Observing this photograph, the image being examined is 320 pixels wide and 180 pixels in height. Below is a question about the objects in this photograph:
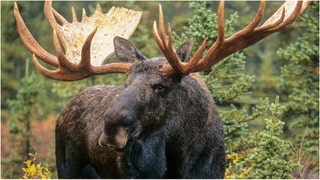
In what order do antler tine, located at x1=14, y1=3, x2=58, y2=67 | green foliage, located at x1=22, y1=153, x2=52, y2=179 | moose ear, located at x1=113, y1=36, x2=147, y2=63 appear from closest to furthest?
1. moose ear, located at x1=113, y1=36, x2=147, y2=63
2. antler tine, located at x1=14, y1=3, x2=58, y2=67
3. green foliage, located at x1=22, y1=153, x2=52, y2=179

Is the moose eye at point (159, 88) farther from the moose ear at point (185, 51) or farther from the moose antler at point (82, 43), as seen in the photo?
the moose antler at point (82, 43)

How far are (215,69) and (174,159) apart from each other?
3511 millimetres

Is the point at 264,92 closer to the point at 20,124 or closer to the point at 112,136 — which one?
the point at 20,124

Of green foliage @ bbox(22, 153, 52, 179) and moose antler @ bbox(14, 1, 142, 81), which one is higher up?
moose antler @ bbox(14, 1, 142, 81)

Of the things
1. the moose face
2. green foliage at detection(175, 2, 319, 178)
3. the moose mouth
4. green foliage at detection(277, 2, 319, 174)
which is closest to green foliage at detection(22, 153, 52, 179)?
green foliage at detection(175, 2, 319, 178)

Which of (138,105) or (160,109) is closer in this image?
(138,105)

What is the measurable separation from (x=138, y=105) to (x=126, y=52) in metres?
0.98

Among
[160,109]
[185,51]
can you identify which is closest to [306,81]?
[185,51]

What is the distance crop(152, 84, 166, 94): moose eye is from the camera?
7.65 m

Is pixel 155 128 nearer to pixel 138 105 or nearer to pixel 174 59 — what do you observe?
pixel 138 105

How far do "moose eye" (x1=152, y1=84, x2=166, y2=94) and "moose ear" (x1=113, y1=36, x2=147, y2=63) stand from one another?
0.54 m

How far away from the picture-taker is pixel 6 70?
27734 millimetres

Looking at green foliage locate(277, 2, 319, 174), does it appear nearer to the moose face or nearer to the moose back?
the moose back

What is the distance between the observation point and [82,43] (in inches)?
372
